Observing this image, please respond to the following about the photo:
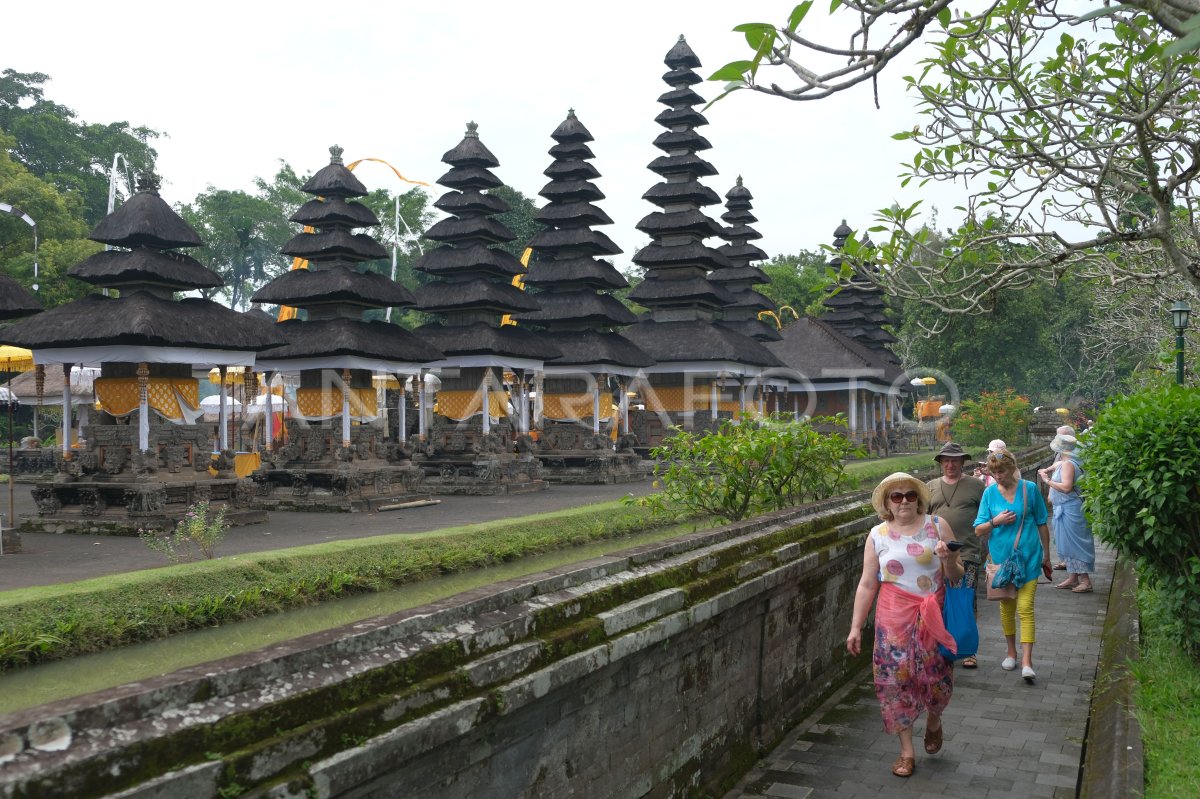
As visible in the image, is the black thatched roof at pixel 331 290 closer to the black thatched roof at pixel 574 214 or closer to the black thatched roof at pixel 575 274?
the black thatched roof at pixel 575 274

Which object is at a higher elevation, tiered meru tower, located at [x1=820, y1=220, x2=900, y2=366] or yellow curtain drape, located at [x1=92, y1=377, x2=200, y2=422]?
tiered meru tower, located at [x1=820, y1=220, x2=900, y2=366]

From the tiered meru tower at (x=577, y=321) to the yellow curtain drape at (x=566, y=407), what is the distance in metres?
0.03

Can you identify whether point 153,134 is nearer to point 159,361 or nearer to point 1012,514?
point 159,361

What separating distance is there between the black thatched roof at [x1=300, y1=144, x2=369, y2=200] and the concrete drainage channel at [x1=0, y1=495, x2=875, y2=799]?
63.1 ft

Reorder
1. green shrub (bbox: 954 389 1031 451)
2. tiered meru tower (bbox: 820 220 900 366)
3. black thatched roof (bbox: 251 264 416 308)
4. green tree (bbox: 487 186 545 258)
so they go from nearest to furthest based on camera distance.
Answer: black thatched roof (bbox: 251 264 416 308), green shrub (bbox: 954 389 1031 451), tiered meru tower (bbox: 820 220 900 366), green tree (bbox: 487 186 545 258)

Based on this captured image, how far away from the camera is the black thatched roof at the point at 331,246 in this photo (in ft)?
76.7

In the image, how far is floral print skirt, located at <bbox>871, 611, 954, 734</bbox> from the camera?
5.64m

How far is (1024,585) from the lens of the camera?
771 centimetres

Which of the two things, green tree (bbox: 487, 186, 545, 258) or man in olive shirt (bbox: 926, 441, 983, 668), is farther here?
green tree (bbox: 487, 186, 545, 258)

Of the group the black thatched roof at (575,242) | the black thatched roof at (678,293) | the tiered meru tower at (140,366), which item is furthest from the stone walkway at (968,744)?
the black thatched roof at (678,293)

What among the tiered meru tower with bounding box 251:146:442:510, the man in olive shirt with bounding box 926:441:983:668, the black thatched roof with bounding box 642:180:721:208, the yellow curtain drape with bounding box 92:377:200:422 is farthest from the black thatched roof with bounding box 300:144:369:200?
the man in olive shirt with bounding box 926:441:983:668

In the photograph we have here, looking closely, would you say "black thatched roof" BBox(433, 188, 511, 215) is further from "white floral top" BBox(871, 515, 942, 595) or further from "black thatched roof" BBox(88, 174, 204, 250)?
"white floral top" BBox(871, 515, 942, 595)

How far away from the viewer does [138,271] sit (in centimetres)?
1766

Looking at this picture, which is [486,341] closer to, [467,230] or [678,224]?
[467,230]
